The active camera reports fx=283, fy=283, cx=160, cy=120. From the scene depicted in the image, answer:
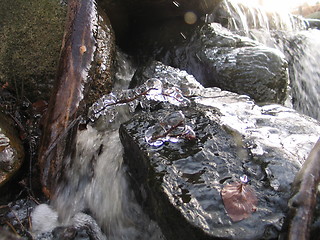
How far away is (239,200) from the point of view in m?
1.64

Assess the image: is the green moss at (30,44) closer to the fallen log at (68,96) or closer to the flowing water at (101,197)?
the fallen log at (68,96)

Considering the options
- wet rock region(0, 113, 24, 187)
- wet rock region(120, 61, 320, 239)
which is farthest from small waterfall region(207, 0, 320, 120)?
wet rock region(0, 113, 24, 187)

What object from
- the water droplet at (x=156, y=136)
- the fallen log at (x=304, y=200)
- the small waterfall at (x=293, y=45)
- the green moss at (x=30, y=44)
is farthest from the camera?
the small waterfall at (x=293, y=45)

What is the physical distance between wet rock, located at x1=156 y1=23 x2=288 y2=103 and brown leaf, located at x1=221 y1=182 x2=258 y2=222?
236 centimetres

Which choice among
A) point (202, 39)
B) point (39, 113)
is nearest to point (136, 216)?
point (39, 113)

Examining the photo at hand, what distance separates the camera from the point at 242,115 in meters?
2.70

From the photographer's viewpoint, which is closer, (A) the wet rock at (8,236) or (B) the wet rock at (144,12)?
(A) the wet rock at (8,236)

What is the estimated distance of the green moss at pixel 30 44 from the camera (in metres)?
3.48

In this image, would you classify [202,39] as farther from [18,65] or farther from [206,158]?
[206,158]

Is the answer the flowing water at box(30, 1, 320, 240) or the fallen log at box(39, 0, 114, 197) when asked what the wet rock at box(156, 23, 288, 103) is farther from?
the fallen log at box(39, 0, 114, 197)

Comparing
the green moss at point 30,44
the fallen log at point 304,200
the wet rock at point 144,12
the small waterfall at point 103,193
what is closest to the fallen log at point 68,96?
the small waterfall at point 103,193

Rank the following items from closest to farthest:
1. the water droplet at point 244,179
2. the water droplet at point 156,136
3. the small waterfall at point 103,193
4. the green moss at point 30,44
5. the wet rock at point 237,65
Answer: the water droplet at point 244,179
the water droplet at point 156,136
the small waterfall at point 103,193
the green moss at point 30,44
the wet rock at point 237,65

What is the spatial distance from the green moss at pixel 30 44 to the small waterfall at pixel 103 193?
110cm

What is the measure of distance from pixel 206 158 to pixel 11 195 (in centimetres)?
200
